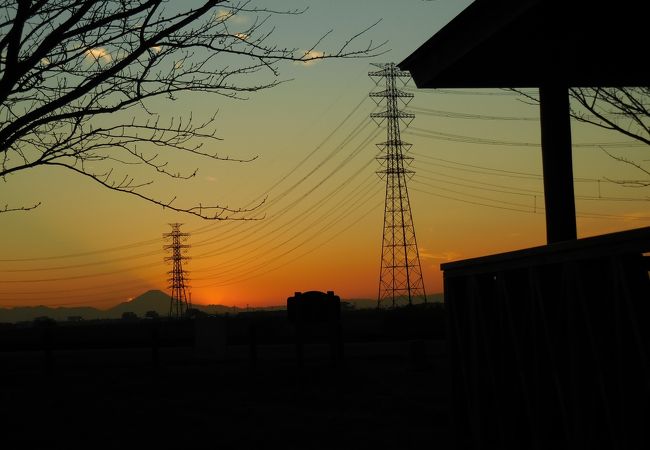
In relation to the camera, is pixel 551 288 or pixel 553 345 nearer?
pixel 553 345

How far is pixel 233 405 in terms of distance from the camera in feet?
48.2

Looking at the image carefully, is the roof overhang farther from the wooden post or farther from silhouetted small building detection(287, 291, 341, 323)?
silhouetted small building detection(287, 291, 341, 323)

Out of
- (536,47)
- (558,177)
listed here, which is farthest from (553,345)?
(536,47)

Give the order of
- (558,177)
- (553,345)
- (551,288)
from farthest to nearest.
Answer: (558,177), (551,288), (553,345)

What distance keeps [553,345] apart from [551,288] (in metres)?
0.49

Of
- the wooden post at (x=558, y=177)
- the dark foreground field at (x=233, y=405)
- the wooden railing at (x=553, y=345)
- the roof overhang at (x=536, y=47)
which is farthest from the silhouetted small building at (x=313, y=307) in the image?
the wooden post at (x=558, y=177)

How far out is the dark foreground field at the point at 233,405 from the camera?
1115 centimetres

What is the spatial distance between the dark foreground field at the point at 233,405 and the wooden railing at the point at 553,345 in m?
2.08

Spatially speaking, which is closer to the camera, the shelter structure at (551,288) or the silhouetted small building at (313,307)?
the shelter structure at (551,288)

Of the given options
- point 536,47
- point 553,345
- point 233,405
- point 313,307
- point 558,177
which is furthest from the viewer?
point 313,307

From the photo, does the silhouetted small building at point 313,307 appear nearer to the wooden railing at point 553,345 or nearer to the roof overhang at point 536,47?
the wooden railing at point 553,345

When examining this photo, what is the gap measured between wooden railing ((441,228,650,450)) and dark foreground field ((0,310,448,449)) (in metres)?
2.08

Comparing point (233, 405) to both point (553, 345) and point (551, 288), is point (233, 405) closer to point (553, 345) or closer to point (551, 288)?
point (551, 288)

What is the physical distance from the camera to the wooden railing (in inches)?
229
